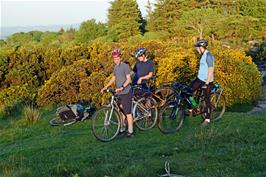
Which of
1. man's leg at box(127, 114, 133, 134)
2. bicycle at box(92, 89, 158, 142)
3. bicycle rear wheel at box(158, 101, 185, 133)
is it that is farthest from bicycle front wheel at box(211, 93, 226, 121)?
man's leg at box(127, 114, 133, 134)

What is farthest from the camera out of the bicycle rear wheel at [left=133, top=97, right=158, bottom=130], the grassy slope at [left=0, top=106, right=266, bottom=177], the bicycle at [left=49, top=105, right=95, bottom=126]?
the bicycle at [left=49, top=105, right=95, bottom=126]

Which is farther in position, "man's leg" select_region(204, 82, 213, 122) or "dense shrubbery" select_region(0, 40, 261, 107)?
"dense shrubbery" select_region(0, 40, 261, 107)

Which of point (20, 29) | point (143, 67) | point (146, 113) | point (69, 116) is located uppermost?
point (20, 29)

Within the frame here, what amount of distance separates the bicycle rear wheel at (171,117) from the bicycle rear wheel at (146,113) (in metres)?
0.30

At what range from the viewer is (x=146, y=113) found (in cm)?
895

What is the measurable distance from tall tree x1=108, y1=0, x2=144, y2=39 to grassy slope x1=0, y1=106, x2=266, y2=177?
3170cm

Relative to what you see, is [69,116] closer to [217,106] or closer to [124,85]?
[124,85]

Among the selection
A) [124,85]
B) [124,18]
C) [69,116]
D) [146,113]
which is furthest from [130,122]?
[124,18]

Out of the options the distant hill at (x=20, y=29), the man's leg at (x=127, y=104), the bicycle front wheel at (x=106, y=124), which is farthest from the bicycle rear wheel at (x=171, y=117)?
the distant hill at (x=20, y=29)

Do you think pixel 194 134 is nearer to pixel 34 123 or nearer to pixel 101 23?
pixel 34 123

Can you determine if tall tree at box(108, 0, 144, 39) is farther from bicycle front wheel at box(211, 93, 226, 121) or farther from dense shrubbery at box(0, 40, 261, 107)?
bicycle front wheel at box(211, 93, 226, 121)

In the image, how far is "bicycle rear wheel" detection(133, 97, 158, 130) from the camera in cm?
885

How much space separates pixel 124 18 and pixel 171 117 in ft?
111

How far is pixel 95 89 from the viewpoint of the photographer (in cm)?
1494
